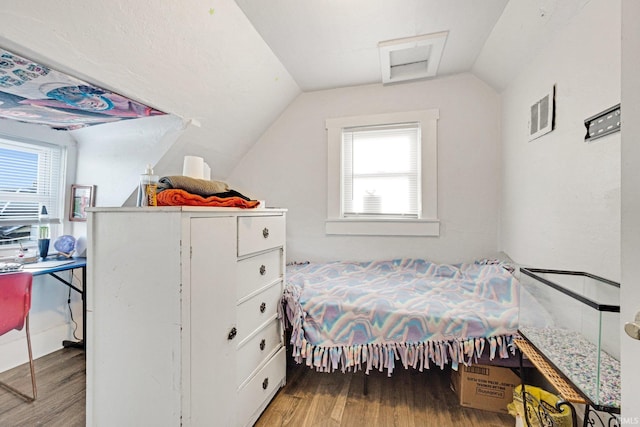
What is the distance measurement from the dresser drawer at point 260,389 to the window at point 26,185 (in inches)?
83.9

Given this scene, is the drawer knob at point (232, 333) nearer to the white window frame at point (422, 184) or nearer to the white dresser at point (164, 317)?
the white dresser at point (164, 317)

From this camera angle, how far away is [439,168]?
2.41m

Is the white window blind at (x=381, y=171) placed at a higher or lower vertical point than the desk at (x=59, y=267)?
higher

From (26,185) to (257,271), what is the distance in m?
2.10

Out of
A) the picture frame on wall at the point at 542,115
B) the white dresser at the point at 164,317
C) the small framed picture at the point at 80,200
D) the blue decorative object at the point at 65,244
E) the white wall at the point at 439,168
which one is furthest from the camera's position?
the white wall at the point at 439,168

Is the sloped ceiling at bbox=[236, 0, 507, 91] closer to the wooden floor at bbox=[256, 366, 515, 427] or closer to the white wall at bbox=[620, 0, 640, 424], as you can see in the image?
the white wall at bbox=[620, 0, 640, 424]

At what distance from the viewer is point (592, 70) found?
3.98 feet

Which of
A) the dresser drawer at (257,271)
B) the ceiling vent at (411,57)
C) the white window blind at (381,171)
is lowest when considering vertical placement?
the dresser drawer at (257,271)

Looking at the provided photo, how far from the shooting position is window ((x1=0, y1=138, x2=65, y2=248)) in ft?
6.35

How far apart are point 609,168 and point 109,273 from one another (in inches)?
81.7

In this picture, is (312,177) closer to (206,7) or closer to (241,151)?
(241,151)

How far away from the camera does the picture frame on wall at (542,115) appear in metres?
1.54

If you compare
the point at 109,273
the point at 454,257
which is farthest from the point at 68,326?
the point at 454,257

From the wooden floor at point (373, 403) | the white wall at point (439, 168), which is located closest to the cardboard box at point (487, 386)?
the wooden floor at point (373, 403)
